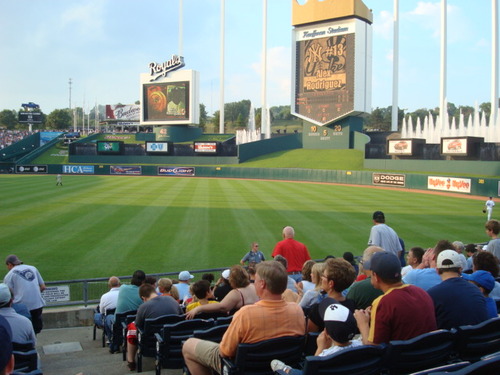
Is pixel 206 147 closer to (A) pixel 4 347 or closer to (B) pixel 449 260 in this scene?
(B) pixel 449 260

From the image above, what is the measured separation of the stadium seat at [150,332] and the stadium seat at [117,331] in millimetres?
1176

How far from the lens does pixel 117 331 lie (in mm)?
7742

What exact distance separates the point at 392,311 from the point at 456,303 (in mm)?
1080

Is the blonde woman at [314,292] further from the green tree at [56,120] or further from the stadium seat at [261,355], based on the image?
the green tree at [56,120]

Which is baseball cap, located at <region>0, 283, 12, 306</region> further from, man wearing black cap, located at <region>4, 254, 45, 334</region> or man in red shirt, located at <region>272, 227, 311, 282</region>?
man in red shirt, located at <region>272, 227, 311, 282</region>

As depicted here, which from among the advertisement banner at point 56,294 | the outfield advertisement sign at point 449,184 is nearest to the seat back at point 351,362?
the advertisement banner at point 56,294

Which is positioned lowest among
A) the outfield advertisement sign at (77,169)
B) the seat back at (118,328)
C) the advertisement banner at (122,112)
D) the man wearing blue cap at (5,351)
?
the seat back at (118,328)

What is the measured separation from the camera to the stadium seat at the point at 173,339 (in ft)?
19.0

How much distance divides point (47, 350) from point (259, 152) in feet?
213

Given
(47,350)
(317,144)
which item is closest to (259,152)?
(317,144)

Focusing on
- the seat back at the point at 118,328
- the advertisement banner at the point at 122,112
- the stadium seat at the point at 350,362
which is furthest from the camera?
the advertisement banner at the point at 122,112

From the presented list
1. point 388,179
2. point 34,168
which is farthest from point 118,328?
point 34,168

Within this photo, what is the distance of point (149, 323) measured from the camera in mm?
6219

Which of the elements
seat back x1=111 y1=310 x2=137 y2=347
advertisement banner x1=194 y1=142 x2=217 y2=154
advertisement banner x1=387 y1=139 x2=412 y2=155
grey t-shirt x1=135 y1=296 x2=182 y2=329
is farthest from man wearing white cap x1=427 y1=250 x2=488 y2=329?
advertisement banner x1=194 y1=142 x2=217 y2=154
